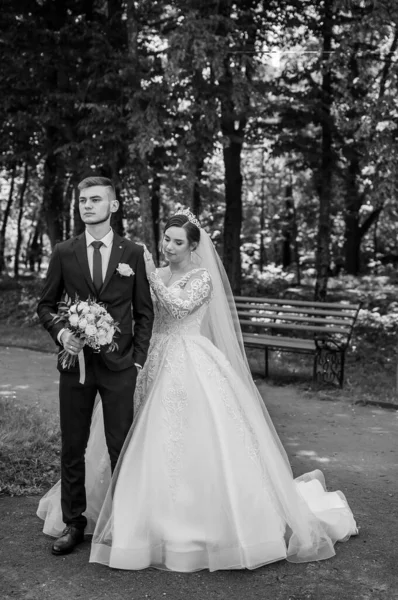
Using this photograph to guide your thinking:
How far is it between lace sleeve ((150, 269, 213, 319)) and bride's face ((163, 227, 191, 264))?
17 cm

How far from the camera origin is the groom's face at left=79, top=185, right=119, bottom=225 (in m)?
4.32

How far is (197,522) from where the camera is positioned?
4305 mm

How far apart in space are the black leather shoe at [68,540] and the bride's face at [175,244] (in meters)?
1.91

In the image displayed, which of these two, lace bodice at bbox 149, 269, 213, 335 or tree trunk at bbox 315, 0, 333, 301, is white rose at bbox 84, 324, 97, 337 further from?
tree trunk at bbox 315, 0, 333, 301

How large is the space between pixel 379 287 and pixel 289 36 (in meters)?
Answer: 7.27

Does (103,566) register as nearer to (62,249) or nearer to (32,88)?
(62,249)

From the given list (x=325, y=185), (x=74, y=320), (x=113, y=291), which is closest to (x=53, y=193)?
(x=325, y=185)

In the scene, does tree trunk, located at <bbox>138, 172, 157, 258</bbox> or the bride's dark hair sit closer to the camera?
the bride's dark hair

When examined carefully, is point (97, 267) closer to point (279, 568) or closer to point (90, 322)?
point (90, 322)

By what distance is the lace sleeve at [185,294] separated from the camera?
4785 millimetres

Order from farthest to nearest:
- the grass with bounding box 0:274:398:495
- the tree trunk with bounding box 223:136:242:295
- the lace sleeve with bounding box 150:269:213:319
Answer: the tree trunk with bounding box 223:136:242:295
the grass with bounding box 0:274:398:495
the lace sleeve with bounding box 150:269:213:319

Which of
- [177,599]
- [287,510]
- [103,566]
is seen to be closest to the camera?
[177,599]

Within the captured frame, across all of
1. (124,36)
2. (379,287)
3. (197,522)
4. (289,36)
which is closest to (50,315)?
(197,522)

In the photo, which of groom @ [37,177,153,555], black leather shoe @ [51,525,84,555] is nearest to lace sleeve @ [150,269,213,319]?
groom @ [37,177,153,555]
